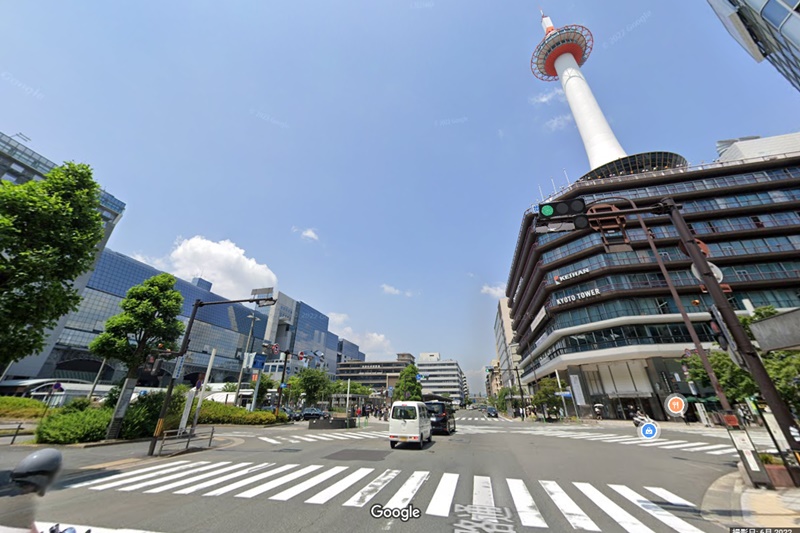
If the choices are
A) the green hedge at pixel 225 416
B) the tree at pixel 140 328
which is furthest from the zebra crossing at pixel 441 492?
the green hedge at pixel 225 416

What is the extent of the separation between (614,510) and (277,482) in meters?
8.39

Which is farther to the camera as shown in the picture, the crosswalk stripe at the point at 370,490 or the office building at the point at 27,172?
the office building at the point at 27,172

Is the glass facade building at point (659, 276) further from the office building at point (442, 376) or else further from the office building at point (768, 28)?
the office building at point (442, 376)

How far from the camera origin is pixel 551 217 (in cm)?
673

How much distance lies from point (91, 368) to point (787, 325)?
331ft

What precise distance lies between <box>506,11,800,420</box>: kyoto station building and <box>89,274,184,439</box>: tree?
124 ft

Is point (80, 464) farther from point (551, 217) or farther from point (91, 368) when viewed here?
point (91, 368)

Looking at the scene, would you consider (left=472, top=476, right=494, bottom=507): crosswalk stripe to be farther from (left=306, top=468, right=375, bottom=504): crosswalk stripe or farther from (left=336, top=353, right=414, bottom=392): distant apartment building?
(left=336, top=353, right=414, bottom=392): distant apartment building

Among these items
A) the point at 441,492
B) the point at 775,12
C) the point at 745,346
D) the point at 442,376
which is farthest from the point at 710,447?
the point at 442,376

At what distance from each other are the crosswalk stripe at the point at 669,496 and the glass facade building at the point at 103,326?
188 ft

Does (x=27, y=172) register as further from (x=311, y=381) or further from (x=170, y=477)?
(x=170, y=477)

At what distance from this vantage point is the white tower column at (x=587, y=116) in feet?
183

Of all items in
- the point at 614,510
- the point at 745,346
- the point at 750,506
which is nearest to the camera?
the point at 745,346

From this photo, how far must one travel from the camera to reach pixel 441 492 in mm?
7730
